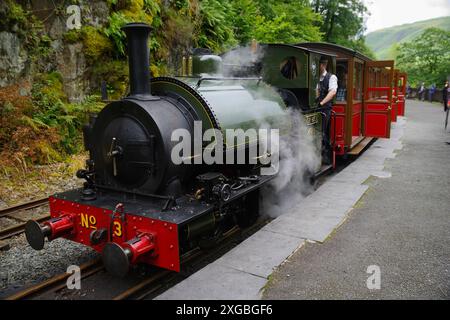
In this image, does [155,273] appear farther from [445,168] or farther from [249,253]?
[445,168]

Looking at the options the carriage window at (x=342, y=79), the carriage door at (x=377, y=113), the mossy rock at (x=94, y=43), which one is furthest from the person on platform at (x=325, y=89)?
the mossy rock at (x=94, y=43)

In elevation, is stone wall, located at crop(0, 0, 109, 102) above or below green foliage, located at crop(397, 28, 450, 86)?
below

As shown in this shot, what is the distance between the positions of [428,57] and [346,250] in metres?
39.5

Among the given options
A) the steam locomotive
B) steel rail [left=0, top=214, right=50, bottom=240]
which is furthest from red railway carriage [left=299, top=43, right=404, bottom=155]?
steel rail [left=0, top=214, right=50, bottom=240]

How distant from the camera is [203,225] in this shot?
3.98 metres

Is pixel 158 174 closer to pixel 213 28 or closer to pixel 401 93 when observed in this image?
pixel 213 28

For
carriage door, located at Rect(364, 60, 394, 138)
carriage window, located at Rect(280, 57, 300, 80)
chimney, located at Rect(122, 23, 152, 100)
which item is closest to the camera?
chimney, located at Rect(122, 23, 152, 100)

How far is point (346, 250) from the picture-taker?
14.8ft

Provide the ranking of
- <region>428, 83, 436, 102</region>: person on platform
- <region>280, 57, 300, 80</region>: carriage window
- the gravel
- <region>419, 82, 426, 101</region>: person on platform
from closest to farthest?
1. the gravel
2. <region>280, 57, 300, 80</region>: carriage window
3. <region>428, 83, 436, 102</region>: person on platform
4. <region>419, 82, 426, 101</region>: person on platform

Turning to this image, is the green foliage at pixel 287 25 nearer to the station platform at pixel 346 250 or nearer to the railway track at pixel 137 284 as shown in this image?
the station platform at pixel 346 250

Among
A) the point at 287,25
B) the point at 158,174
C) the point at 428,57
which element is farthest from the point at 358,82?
the point at 428,57

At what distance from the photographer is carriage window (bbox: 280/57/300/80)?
6.67 metres

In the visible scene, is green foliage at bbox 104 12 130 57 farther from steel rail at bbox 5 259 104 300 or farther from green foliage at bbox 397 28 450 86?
green foliage at bbox 397 28 450 86

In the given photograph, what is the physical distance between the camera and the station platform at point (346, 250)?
3668mm
